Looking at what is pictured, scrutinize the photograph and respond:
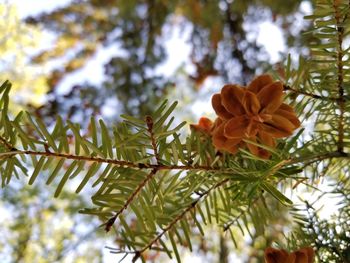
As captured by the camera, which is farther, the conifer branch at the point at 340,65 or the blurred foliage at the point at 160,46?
the blurred foliage at the point at 160,46

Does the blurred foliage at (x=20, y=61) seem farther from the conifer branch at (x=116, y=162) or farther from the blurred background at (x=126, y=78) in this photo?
the conifer branch at (x=116, y=162)

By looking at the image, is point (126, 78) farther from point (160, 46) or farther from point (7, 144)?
point (7, 144)

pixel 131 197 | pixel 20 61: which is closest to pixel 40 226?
pixel 20 61

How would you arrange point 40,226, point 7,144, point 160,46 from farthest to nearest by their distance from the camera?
point 160,46
point 40,226
point 7,144

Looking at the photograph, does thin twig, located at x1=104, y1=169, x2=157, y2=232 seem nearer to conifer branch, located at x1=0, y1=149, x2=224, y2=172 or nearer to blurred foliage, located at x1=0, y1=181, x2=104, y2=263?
conifer branch, located at x1=0, y1=149, x2=224, y2=172

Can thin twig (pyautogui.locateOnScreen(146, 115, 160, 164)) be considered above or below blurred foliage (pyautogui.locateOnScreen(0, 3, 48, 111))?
below

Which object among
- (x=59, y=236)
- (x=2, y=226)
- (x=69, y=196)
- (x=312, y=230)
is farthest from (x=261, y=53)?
(x=312, y=230)

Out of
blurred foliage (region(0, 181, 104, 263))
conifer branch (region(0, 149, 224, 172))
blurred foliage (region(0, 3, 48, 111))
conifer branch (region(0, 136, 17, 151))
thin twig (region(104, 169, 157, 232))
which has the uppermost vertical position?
blurred foliage (region(0, 3, 48, 111))

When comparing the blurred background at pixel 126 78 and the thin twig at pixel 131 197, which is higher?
the blurred background at pixel 126 78

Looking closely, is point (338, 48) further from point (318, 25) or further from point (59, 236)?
point (59, 236)

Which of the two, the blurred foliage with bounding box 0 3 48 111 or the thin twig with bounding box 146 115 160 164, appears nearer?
the thin twig with bounding box 146 115 160 164

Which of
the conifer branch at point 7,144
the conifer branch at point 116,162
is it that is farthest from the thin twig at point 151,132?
the conifer branch at point 7,144

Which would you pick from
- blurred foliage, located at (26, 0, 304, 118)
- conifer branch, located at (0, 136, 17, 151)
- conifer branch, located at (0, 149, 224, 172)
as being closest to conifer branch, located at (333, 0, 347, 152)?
conifer branch, located at (0, 149, 224, 172)
